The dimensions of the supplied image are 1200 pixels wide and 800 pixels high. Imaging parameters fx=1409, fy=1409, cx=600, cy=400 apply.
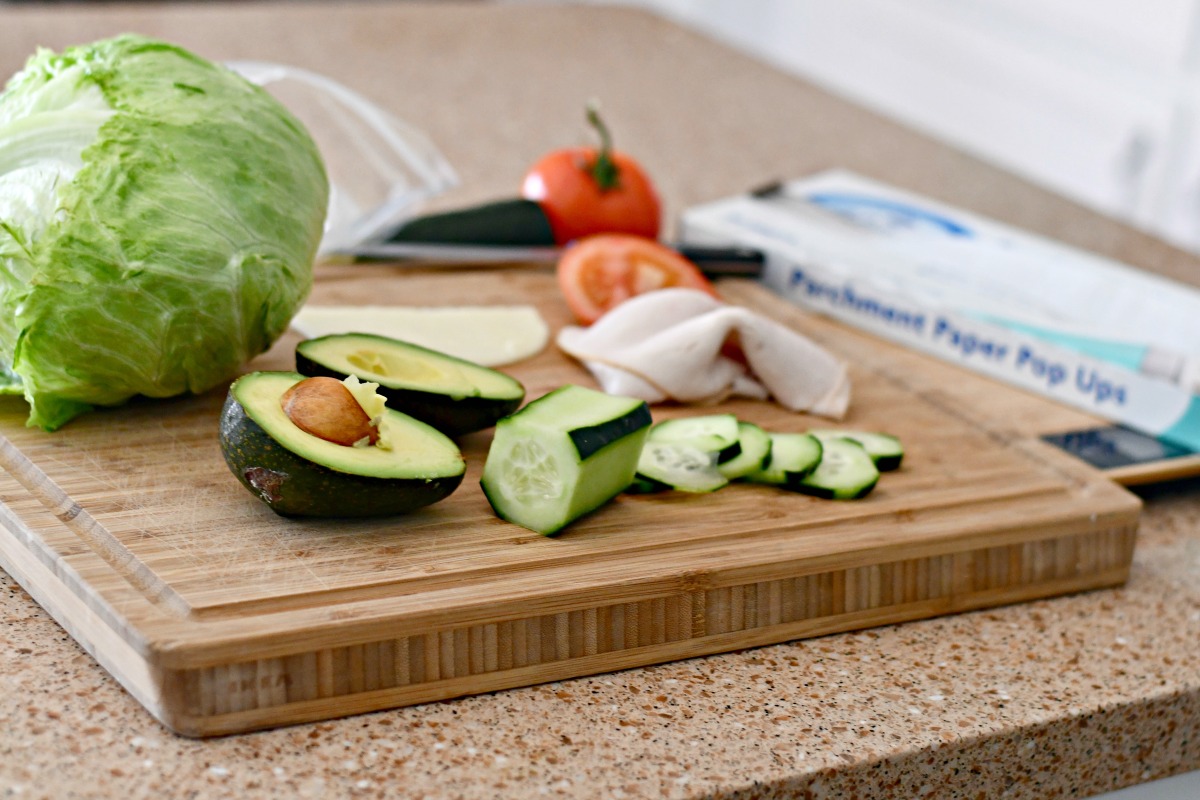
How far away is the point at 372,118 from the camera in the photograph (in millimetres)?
2135

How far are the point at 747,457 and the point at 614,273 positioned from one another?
1.77 ft

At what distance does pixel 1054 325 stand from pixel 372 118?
1.04m

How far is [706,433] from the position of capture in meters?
1.44

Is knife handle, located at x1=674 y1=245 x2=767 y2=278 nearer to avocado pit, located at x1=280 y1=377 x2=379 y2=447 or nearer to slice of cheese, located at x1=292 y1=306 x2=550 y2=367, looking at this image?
slice of cheese, located at x1=292 y1=306 x2=550 y2=367

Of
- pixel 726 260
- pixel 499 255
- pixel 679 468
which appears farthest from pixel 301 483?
pixel 726 260

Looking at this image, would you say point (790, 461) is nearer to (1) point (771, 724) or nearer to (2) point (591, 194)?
(1) point (771, 724)

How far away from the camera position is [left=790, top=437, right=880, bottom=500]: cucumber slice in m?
1.38

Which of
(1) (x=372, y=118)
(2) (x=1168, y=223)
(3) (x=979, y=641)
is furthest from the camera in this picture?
(2) (x=1168, y=223)

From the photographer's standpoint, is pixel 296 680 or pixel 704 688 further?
pixel 704 688

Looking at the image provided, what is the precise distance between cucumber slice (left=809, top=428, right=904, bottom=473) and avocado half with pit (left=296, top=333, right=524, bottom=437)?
0.34 metres

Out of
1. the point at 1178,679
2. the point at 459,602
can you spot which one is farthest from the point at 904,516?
the point at 459,602

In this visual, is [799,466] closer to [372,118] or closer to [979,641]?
[979,641]

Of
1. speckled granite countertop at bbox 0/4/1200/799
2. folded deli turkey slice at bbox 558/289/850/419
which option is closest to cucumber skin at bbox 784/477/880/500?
speckled granite countertop at bbox 0/4/1200/799

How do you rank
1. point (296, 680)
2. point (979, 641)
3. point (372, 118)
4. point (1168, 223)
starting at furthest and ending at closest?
1. point (1168, 223)
2. point (372, 118)
3. point (979, 641)
4. point (296, 680)
